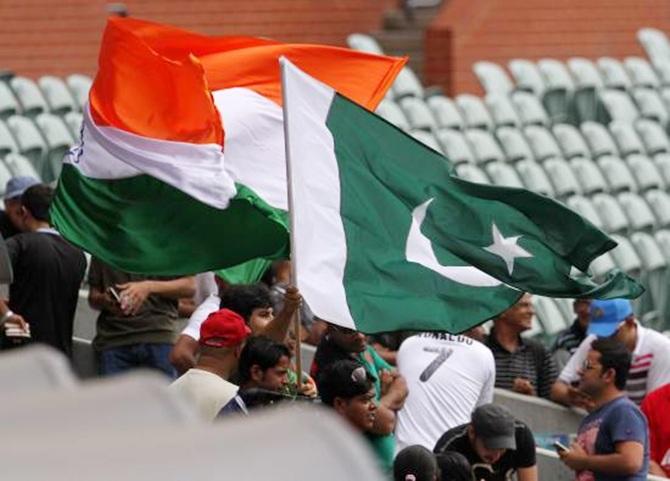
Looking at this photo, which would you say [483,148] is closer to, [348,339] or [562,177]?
[562,177]

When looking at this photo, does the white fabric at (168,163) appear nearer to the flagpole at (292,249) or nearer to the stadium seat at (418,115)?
the flagpole at (292,249)

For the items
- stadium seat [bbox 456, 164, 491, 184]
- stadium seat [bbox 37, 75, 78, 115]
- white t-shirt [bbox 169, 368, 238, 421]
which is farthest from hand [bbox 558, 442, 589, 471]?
stadium seat [bbox 37, 75, 78, 115]

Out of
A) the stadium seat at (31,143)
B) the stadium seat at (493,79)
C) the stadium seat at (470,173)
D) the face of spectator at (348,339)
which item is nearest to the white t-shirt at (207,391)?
the face of spectator at (348,339)

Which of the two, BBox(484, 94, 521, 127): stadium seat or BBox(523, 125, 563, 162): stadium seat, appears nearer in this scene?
BBox(523, 125, 563, 162): stadium seat

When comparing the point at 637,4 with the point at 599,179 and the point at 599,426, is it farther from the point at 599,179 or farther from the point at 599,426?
the point at 599,426

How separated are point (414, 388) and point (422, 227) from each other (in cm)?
117

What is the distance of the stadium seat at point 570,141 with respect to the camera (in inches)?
700

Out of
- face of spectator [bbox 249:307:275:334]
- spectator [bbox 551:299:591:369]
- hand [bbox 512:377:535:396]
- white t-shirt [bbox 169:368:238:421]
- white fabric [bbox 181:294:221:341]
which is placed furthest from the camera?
spectator [bbox 551:299:591:369]

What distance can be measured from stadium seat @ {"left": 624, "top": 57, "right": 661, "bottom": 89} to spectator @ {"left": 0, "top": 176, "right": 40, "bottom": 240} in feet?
38.3

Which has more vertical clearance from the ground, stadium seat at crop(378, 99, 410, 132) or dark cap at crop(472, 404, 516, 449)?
dark cap at crop(472, 404, 516, 449)

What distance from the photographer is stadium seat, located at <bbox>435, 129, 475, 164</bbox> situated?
651 inches

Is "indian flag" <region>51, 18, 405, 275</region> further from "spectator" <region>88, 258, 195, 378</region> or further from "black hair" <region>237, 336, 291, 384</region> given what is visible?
"spectator" <region>88, 258, 195, 378</region>

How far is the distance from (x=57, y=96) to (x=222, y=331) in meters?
9.68

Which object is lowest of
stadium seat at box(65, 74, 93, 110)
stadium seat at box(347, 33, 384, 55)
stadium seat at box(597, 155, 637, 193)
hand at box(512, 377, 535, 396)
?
stadium seat at box(65, 74, 93, 110)
